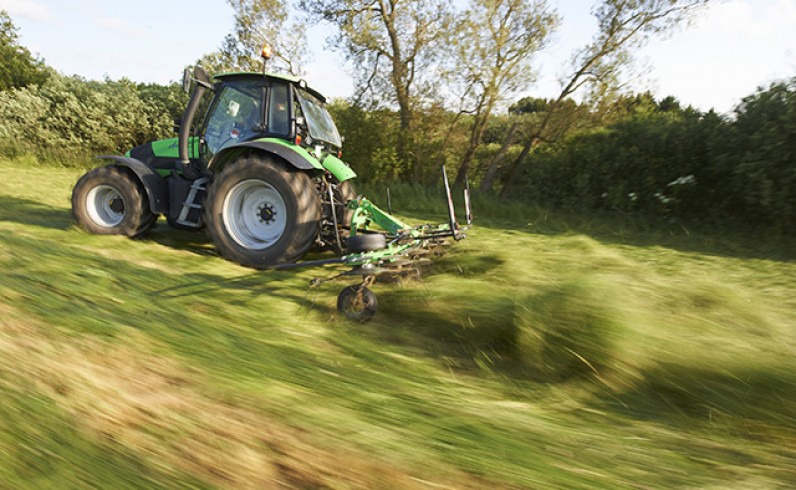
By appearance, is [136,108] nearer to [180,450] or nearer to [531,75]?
[531,75]

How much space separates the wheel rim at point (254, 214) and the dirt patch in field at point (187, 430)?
318 centimetres

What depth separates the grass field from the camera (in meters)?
1.08

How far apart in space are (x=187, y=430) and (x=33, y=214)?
5.99 meters

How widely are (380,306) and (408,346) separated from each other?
2.10 ft

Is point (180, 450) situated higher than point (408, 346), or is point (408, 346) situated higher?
point (180, 450)

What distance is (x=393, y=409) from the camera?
4.98 feet

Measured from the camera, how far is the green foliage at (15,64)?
24.5m

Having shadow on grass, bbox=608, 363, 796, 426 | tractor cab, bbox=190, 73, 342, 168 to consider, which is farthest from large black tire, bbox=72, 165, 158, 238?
shadow on grass, bbox=608, 363, 796, 426

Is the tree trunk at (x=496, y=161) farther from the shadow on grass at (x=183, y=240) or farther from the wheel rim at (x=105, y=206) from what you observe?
the wheel rim at (x=105, y=206)

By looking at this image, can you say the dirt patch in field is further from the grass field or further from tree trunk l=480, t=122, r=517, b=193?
tree trunk l=480, t=122, r=517, b=193

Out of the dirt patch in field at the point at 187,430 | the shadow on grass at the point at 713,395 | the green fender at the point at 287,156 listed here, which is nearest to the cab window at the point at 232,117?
the green fender at the point at 287,156

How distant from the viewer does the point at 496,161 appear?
10.8 meters

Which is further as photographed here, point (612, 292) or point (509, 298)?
point (509, 298)

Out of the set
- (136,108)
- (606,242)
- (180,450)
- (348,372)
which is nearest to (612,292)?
(348,372)
